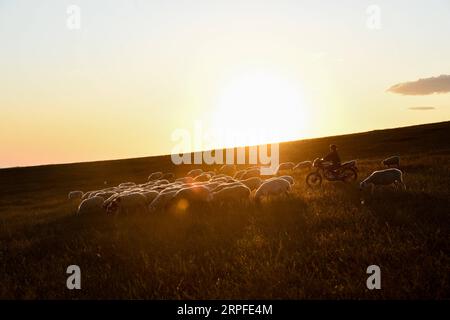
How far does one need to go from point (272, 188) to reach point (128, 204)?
Answer: 6.43 meters

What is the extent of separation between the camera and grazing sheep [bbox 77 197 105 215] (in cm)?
1875

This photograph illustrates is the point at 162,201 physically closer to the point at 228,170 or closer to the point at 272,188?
the point at 272,188

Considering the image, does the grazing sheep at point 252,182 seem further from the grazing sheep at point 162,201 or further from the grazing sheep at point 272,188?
the grazing sheep at point 162,201

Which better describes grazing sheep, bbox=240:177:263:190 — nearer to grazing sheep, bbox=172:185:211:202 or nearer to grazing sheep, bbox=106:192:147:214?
grazing sheep, bbox=172:185:211:202

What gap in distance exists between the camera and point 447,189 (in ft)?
44.1

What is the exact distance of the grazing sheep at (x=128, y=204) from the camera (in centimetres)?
1689

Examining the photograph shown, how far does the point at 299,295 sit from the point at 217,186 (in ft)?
39.4

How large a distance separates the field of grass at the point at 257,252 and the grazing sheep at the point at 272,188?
5.78 feet

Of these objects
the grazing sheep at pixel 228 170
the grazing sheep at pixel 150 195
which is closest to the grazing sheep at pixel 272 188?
the grazing sheep at pixel 150 195

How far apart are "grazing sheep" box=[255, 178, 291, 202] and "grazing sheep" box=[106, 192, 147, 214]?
16.3 ft

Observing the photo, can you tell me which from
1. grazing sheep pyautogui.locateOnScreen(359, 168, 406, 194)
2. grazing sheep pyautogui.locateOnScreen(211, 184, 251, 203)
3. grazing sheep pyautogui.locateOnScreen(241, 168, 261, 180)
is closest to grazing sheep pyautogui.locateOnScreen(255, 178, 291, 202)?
grazing sheep pyautogui.locateOnScreen(211, 184, 251, 203)

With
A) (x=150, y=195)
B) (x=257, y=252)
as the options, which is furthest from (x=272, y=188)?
(x=257, y=252)

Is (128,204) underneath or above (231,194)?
underneath

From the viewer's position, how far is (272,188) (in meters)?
15.9
